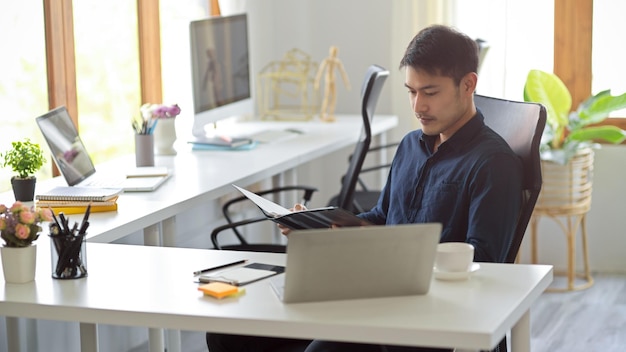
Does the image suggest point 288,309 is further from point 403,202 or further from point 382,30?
point 382,30

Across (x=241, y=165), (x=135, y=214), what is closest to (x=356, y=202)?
(x=241, y=165)

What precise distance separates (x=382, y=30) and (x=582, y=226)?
4.68 feet

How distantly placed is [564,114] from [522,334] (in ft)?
8.70

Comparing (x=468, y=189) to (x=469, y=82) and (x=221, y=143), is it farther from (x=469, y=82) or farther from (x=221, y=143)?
(x=221, y=143)

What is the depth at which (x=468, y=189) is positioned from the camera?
7.79 feet

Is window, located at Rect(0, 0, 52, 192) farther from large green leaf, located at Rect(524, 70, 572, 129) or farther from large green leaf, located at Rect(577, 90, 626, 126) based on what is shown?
large green leaf, located at Rect(577, 90, 626, 126)

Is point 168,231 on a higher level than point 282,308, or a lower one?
lower

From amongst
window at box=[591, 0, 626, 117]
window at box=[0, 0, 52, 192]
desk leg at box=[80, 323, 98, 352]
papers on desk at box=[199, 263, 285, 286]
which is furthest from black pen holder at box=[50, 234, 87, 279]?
window at box=[591, 0, 626, 117]

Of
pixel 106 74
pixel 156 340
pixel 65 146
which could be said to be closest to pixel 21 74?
pixel 65 146

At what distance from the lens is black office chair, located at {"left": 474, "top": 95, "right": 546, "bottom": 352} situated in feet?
7.93

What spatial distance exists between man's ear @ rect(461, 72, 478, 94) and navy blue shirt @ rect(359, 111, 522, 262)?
0.07 meters

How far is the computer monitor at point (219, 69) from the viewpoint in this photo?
4047 mm

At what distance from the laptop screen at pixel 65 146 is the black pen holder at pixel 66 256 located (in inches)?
42.1

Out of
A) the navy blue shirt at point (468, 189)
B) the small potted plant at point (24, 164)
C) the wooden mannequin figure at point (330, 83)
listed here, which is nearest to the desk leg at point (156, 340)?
the small potted plant at point (24, 164)
